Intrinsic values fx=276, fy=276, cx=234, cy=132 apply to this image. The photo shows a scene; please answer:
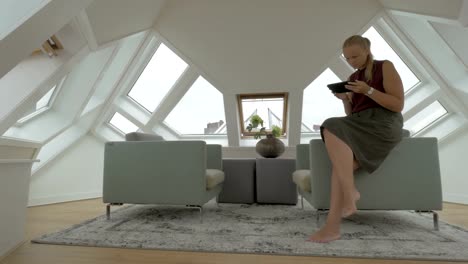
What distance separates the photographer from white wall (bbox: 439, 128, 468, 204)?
11.6 feet

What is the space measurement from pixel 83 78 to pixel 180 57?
1.32 metres

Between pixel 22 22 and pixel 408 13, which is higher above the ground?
pixel 408 13

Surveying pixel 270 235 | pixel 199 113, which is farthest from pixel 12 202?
pixel 199 113

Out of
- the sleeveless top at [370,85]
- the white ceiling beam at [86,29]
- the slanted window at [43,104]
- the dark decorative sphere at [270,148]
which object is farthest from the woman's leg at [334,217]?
the slanted window at [43,104]

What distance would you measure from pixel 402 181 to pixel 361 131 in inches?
20.2

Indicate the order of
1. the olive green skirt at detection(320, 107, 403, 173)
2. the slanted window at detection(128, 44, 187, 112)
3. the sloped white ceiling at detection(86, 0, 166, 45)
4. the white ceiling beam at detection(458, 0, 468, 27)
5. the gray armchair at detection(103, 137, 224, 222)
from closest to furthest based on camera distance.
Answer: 1. the olive green skirt at detection(320, 107, 403, 173)
2. the gray armchair at detection(103, 137, 224, 222)
3. the white ceiling beam at detection(458, 0, 468, 27)
4. the sloped white ceiling at detection(86, 0, 166, 45)
5. the slanted window at detection(128, 44, 187, 112)

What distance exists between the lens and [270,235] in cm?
173

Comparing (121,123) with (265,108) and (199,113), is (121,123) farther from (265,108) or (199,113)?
(265,108)

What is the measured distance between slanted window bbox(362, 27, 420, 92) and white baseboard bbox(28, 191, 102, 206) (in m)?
4.44

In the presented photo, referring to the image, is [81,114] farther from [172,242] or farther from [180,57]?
[172,242]

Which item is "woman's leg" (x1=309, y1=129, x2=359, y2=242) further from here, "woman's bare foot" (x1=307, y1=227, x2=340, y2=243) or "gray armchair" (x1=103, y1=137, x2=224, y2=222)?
"gray armchair" (x1=103, y1=137, x2=224, y2=222)

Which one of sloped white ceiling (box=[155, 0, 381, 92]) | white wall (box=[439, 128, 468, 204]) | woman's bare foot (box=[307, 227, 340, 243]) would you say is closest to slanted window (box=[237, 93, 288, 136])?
sloped white ceiling (box=[155, 0, 381, 92])

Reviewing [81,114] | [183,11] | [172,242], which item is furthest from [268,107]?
[172,242]

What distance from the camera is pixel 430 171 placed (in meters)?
1.83
